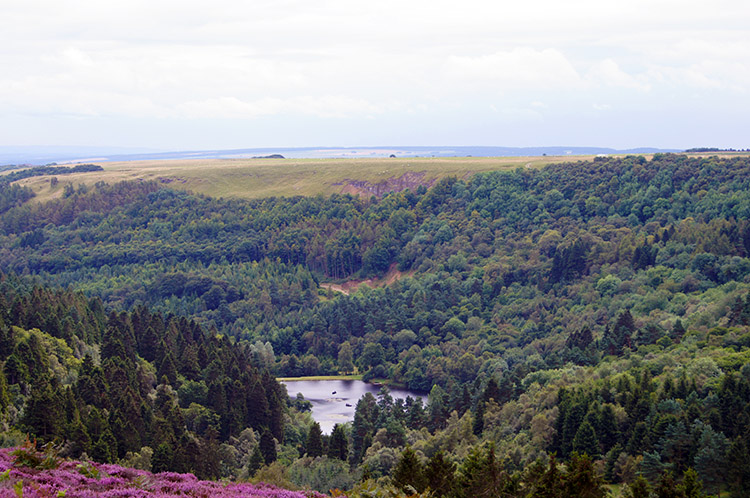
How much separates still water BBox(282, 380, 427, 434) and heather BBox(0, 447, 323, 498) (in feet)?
228

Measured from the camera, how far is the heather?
1110 inches

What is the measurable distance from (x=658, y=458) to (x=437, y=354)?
291 feet

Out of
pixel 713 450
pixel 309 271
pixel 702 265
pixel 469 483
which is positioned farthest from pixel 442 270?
pixel 469 483

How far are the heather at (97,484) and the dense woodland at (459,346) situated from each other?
6.60m

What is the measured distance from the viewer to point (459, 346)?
478 ft

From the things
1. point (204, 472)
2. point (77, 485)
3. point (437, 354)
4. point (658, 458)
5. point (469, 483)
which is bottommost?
point (437, 354)

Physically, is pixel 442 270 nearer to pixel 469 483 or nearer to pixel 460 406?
pixel 460 406

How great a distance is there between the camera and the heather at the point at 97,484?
28.2 m

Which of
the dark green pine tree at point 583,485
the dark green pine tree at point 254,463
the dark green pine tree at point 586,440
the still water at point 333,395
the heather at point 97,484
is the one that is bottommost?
the still water at point 333,395

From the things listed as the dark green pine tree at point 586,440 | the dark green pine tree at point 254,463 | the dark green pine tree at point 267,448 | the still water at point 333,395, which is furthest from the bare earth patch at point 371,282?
the dark green pine tree at point 586,440

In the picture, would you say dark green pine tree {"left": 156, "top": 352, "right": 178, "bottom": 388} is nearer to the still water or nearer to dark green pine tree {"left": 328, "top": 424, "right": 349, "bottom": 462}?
dark green pine tree {"left": 328, "top": 424, "right": 349, "bottom": 462}

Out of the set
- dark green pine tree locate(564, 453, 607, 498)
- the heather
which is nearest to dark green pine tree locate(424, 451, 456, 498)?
dark green pine tree locate(564, 453, 607, 498)

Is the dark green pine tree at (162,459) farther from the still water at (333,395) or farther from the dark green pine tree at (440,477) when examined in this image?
the still water at (333,395)

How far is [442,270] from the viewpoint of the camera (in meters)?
177
